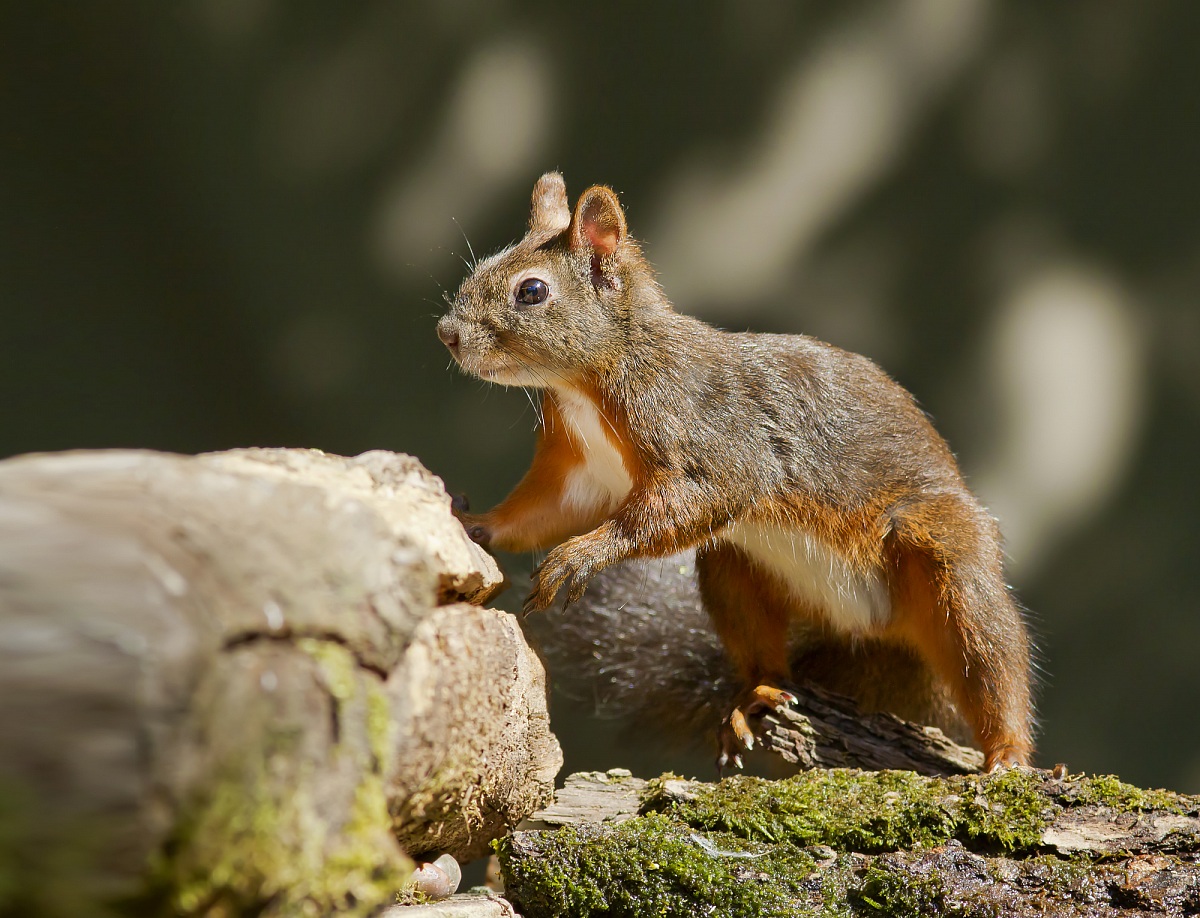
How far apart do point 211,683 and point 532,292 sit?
56.8 inches

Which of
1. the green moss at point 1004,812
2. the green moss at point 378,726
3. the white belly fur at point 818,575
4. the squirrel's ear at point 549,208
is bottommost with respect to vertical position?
the green moss at point 378,726

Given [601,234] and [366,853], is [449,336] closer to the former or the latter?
[601,234]

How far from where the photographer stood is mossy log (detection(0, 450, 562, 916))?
95cm

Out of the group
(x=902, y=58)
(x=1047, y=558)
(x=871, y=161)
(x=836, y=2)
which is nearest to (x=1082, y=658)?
(x=1047, y=558)

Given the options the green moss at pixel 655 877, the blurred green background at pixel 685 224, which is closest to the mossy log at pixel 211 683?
the green moss at pixel 655 877

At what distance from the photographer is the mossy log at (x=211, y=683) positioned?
0.95 meters

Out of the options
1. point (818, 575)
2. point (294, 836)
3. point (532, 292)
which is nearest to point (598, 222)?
point (532, 292)

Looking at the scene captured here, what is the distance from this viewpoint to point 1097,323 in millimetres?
3725

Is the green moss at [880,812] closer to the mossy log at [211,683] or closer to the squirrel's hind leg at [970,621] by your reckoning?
the squirrel's hind leg at [970,621]

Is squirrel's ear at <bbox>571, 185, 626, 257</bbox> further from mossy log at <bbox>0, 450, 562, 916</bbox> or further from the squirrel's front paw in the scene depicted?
mossy log at <bbox>0, 450, 562, 916</bbox>

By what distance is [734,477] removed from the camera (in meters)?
2.41

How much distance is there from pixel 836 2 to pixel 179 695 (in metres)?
3.24

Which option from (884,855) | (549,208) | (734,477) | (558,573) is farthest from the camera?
(549,208)

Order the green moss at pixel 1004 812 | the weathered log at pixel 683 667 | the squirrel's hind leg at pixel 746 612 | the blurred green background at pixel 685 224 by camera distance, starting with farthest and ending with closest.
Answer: the blurred green background at pixel 685 224, the weathered log at pixel 683 667, the squirrel's hind leg at pixel 746 612, the green moss at pixel 1004 812
